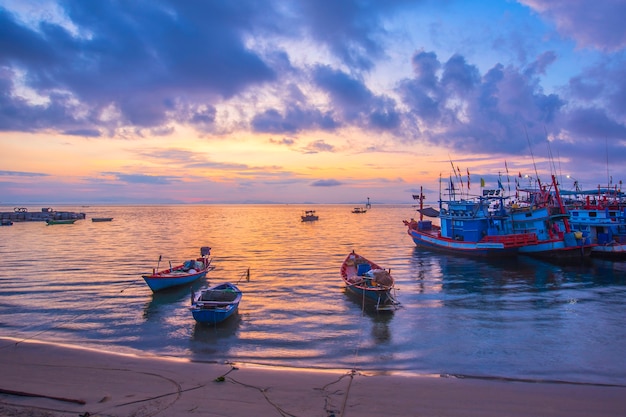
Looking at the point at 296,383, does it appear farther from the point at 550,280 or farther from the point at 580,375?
the point at 550,280

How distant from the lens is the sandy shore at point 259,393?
11586 mm

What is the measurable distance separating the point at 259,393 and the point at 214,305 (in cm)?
869

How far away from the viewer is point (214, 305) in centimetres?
2070

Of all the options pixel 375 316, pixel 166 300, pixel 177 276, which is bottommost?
pixel 375 316

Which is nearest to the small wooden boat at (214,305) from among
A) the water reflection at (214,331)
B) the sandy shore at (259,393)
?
the water reflection at (214,331)

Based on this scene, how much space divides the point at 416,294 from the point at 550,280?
1481cm

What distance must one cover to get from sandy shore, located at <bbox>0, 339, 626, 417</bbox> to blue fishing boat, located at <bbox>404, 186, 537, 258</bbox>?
35867mm

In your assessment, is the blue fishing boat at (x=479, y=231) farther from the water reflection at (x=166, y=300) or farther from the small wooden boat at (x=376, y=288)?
the water reflection at (x=166, y=300)

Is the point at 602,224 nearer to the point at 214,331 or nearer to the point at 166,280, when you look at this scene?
the point at 214,331

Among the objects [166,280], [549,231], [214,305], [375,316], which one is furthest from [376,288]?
[549,231]

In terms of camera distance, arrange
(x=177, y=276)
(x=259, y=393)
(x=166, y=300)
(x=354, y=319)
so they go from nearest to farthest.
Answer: (x=259, y=393), (x=354, y=319), (x=166, y=300), (x=177, y=276)

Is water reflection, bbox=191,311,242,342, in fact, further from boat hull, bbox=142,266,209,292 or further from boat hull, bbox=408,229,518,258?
boat hull, bbox=408,229,518,258

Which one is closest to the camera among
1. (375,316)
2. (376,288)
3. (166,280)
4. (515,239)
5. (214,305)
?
(214,305)

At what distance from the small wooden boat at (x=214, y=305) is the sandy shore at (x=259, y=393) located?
4.53 metres
